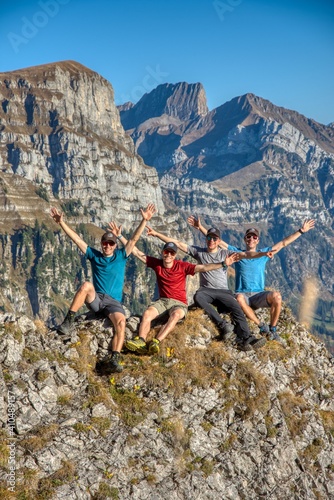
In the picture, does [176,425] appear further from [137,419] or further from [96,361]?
[96,361]

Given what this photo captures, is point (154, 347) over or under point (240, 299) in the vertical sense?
under

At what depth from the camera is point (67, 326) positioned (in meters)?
19.2

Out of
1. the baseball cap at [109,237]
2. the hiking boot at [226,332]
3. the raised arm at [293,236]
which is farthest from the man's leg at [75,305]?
the raised arm at [293,236]

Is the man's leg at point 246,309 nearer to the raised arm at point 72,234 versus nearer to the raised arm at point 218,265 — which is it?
the raised arm at point 218,265

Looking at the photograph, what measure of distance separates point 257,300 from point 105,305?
6989 mm

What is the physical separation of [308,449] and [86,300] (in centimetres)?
989

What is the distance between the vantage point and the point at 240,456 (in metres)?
16.9

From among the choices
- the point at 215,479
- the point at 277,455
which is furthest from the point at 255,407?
the point at 215,479

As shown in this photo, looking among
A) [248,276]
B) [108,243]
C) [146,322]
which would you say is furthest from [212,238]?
[146,322]

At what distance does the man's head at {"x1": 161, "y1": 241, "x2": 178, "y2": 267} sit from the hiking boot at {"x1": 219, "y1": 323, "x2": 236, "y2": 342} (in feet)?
10.9

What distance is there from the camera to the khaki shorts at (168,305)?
66.2ft

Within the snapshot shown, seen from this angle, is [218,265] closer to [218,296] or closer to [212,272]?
[218,296]

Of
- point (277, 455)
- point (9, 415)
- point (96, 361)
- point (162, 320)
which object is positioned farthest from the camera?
point (162, 320)

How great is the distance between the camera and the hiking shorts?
22278 mm
